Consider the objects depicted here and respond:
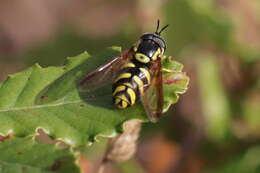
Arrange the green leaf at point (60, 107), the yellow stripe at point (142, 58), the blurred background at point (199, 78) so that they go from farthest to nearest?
1. the blurred background at point (199, 78)
2. the yellow stripe at point (142, 58)
3. the green leaf at point (60, 107)

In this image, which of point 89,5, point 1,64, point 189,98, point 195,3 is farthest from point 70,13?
point 195,3

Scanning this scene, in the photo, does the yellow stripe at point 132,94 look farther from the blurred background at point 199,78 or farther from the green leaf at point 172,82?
the blurred background at point 199,78

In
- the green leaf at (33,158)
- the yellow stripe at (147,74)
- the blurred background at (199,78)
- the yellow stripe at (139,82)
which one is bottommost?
the green leaf at (33,158)

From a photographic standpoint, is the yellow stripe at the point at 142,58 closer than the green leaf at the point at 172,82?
No

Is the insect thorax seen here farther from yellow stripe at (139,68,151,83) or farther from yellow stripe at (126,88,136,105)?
yellow stripe at (126,88,136,105)

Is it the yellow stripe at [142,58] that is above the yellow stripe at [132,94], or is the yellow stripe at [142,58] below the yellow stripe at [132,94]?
Result: above

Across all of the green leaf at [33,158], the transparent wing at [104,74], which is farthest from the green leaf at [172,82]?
the green leaf at [33,158]

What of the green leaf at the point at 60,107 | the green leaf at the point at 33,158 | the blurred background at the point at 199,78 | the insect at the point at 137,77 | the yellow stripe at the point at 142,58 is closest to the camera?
the green leaf at the point at 33,158
